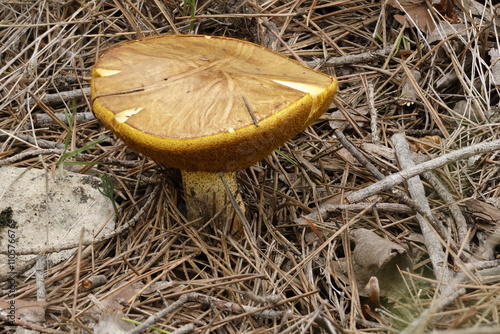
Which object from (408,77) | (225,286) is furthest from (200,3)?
(225,286)

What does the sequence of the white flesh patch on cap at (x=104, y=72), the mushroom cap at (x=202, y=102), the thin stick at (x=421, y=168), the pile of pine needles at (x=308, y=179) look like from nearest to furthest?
the mushroom cap at (x=202, y=102) < the pile of pine needles at (x=308, y=179) < the white flesh patch on cap at (x=104, y=72) < the thin stick at (x=421, y=168)

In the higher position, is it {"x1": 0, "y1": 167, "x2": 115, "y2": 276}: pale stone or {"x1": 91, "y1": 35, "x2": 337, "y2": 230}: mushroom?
{"x1": 91, "y1": 35, "x2": 337, "y2": 230}: mushroom

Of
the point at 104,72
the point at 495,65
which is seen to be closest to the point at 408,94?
the point at 495,65

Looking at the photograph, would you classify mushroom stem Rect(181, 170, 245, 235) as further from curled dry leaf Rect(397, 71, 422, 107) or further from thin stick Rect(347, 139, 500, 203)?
curled dry leaf Rect(397, 71, 422, 107)

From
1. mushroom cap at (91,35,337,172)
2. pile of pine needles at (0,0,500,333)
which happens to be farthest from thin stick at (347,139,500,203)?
mushroom cap at (91,35,337,172)

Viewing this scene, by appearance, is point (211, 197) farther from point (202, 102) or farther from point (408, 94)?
point (408, 94)

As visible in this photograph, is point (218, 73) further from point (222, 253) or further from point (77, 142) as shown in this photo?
point (77, 142)

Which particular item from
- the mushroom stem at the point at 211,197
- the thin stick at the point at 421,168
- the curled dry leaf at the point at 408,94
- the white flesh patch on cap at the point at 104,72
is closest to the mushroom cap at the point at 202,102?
the white flesh patch on cap at the point at 104,72

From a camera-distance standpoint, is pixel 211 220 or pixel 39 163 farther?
pixel 39 163

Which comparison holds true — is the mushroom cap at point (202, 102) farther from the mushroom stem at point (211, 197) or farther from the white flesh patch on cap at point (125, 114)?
the mushroom stem at point (211, 197)
